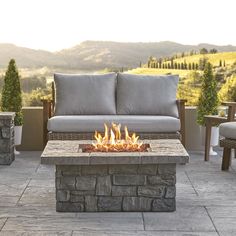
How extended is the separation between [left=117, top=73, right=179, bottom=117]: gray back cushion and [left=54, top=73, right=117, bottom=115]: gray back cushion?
0.12 m

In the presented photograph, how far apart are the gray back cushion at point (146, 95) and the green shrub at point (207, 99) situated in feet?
1.31

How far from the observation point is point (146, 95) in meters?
6.58

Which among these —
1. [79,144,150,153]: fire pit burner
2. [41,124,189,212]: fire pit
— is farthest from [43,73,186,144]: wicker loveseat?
[41,124,189,212]: fire pit

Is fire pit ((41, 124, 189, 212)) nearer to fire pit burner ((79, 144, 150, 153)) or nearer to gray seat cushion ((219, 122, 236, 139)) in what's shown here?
fire pit burner ((79, 144, 150, 153))

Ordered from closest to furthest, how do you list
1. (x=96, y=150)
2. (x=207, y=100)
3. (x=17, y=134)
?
1. (x=96, y=150)
2. (x=17, y=134)
3. (x=207, y=100)

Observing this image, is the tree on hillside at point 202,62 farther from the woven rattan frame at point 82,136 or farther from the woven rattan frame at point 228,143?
the woven rattan frame at point 228,143

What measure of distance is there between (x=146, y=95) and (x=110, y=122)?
0.73 metres

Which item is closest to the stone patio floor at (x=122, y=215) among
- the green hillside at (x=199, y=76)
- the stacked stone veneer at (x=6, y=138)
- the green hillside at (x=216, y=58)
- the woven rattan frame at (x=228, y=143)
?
the woven rattan frame at (x=228, y=143)

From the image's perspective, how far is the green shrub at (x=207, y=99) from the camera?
22.4 feet

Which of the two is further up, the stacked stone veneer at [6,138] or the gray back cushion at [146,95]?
the gray back cushion at [146,95]

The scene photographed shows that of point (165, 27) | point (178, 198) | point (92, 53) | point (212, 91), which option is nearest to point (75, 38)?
point (92, 53)

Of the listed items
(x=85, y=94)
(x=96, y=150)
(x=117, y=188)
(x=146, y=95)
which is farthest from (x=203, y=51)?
(x=117, y=188)

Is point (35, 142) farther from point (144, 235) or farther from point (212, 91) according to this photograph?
point (144, 235)

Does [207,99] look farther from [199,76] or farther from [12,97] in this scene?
[12,97]
